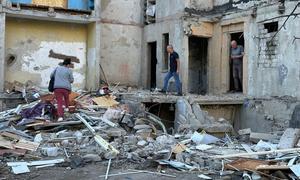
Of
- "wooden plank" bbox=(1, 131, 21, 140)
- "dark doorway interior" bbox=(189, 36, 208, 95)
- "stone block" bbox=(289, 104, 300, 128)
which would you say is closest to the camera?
"wooden plank" bbox=(1, 131, 21, 140)

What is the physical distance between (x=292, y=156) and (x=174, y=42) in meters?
10.3

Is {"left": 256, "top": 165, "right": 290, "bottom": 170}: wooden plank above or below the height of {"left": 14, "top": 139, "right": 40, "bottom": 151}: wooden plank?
above

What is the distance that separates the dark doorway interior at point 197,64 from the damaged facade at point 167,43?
43mm

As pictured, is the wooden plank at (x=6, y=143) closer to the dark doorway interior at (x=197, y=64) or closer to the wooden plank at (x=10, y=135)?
the wooden plank at (x=10, y=135)

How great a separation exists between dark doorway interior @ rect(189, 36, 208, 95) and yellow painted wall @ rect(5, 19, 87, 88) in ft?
15.6

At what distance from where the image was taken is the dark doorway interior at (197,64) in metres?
18.8

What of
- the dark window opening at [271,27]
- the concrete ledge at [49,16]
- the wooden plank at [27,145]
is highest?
the concrete ledge at [49,16]

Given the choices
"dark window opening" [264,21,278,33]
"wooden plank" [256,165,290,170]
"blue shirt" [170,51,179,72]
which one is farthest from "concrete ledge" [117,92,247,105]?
"wooden plank" [256,165,290,170]

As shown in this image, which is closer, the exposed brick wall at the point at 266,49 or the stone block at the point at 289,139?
the stone block at the point at 289,139

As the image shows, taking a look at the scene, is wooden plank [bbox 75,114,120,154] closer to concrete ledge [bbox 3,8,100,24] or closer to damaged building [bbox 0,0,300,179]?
damaged building [bbox 0,0,300,179]

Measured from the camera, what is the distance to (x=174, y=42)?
17781 mm

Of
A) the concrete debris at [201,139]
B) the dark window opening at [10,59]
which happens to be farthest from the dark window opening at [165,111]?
the dark window opening at [10,59]

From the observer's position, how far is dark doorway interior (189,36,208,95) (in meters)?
18.8

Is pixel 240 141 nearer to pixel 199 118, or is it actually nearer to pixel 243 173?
pixel 199 118
